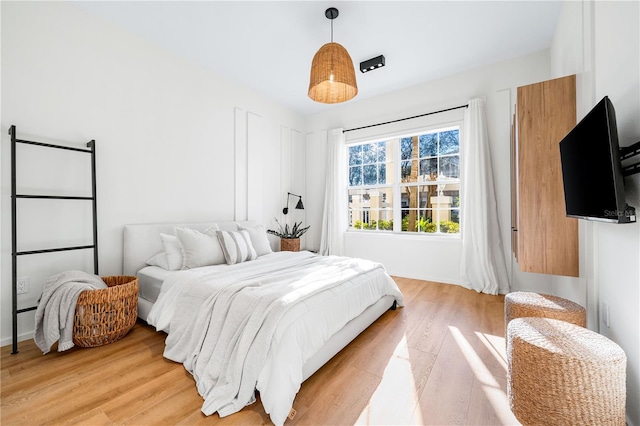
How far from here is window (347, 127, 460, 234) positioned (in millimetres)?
3969

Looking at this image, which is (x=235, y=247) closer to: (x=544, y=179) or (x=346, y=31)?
(x=346, y=31)

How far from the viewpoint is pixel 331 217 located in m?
4.82

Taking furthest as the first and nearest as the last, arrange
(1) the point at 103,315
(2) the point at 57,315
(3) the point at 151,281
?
(3) the point at 151,281, (1) the point at 103,315, (2) the point at 57,315

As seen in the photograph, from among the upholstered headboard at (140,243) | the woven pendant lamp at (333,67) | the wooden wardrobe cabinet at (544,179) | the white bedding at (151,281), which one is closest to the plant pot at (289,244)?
Answer: the upholstered headboard at (140,243)

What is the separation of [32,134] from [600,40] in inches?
161

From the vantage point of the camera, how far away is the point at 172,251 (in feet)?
Answer: 8.69

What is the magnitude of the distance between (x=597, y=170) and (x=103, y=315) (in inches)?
126

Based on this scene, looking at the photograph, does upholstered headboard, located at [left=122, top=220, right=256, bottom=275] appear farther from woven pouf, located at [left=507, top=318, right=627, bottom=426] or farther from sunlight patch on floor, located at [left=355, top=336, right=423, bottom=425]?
woven pouf, located at [left=507, top=318, right=627, bottom=426]

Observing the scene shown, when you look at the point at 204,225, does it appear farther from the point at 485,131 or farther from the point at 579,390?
the point at 485,131

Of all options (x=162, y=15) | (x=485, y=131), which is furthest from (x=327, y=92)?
(x=485, y=131)

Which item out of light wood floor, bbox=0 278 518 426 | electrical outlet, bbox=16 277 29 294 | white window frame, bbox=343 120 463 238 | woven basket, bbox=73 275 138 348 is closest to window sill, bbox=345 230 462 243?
white window frame, bbox=343 120 463 238

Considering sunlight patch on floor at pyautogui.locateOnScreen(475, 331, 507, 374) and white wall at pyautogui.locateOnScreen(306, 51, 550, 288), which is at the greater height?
white wall at pyautogui.locateOnScreen(306, 51, 550, 288)

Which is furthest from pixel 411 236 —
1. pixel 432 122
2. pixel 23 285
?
pixel 23 285

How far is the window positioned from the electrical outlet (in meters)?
4.03
